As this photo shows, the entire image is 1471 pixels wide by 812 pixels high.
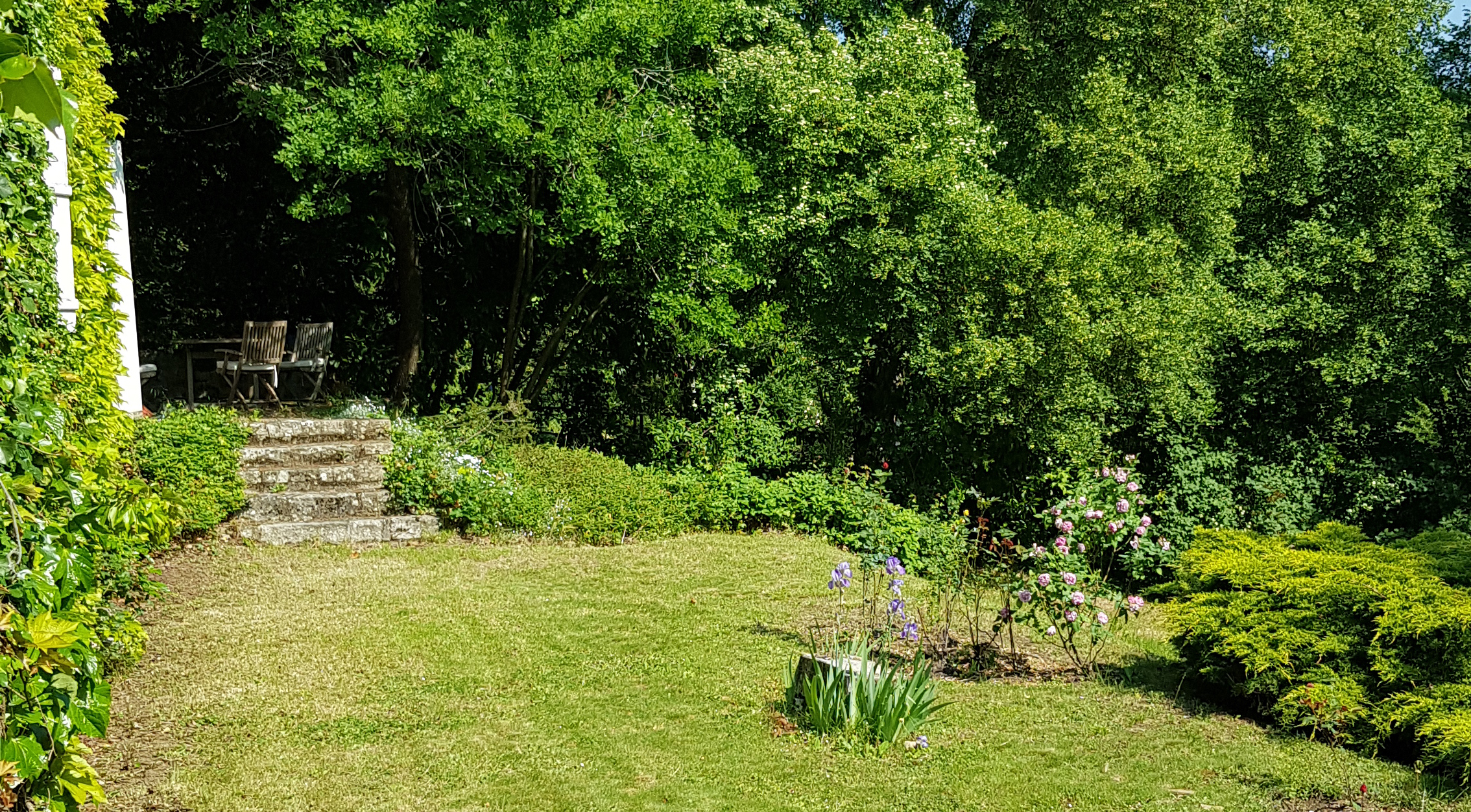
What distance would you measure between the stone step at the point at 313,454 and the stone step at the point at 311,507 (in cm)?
50

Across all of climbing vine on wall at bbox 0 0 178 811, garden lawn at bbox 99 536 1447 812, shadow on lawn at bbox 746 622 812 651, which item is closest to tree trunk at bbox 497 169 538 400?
garden lawn at bbox 99 536 1447 812

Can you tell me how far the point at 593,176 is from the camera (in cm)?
1052

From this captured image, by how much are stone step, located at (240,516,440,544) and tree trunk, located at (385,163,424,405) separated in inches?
136

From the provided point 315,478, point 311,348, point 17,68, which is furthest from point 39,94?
point 311,348

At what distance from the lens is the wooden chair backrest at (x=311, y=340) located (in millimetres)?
12672

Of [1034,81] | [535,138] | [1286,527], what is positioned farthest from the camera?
[1034,81]

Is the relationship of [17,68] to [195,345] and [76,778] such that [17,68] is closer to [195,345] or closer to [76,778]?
[76,778]

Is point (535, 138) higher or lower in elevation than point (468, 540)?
higher

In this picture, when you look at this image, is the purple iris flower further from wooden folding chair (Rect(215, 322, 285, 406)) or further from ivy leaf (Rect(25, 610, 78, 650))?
wooden folding chair (Rect(215, 322, 285, 406))

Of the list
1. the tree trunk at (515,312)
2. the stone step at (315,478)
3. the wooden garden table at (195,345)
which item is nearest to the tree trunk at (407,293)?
the tree trunk at (515,312)

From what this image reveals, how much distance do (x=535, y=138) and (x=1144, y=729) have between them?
732 cm

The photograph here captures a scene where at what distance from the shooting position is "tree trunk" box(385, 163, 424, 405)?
1258 centimetres

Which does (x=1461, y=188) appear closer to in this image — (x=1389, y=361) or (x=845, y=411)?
(x=1389, y=361)

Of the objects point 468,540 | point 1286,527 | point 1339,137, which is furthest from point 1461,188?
point 468,540
